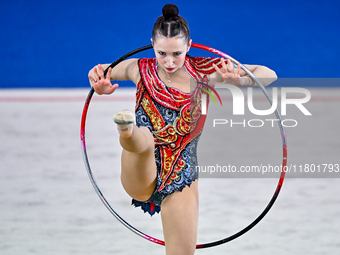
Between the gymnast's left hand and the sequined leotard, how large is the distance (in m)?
0.07

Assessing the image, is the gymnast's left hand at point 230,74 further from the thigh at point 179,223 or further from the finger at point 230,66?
the thigh at point 179,223

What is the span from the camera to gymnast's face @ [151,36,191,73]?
1812mm

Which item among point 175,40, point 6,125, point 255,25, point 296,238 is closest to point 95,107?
point 6,125

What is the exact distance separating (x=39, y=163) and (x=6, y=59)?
3446 millimetres

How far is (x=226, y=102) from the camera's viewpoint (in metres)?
6.41


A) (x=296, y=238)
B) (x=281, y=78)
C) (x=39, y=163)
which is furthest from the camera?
(x=281, y=78)

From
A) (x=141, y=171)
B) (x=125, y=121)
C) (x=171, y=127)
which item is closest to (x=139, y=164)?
(x=141, y=171)

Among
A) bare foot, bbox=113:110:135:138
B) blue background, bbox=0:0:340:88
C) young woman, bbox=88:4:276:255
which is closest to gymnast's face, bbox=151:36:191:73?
young woman, bbox=88:4:276:255

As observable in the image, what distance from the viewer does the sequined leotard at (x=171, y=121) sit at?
1.99m

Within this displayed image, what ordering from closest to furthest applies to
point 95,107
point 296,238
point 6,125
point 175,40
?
point 175,40
point 296,238
point 6,125
point 95,107

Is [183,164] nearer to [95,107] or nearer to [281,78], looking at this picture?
[95,107]

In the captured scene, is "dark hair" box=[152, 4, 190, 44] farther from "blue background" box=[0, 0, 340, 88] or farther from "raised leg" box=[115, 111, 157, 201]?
"blue background" box=[0, 0, 340, 88]

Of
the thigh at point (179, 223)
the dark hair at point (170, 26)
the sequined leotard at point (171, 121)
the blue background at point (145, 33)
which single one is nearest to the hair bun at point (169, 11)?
the dark hair at point (170, 26)

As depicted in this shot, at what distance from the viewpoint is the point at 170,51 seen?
1.83 metres
